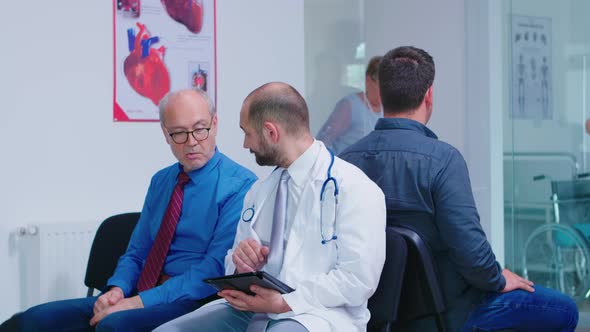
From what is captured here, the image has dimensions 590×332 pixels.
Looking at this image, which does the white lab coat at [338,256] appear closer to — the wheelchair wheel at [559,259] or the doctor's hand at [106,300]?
the doctor's hand at [106,300]

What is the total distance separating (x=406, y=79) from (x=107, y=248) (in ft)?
5.02

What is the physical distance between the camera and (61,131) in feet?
12.6

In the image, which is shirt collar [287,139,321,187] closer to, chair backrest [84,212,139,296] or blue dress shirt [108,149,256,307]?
blue dress shirt [108,149,256,307]

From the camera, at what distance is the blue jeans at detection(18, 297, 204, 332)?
→ 8.48 feet

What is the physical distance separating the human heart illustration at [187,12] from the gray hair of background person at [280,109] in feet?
6.12

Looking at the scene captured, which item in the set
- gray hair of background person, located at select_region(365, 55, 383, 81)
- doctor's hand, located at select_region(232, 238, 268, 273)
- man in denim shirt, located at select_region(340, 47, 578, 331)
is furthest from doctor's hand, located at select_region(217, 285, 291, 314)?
gray hair of background person, located at select_region(365, 55, 383, 81)

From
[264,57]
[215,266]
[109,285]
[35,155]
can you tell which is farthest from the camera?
[264,57]

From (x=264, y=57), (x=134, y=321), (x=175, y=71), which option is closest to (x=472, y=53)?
(x=264, y=57)

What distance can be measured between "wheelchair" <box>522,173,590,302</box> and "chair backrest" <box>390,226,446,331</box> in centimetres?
291

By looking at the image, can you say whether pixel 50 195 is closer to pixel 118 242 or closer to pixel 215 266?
pixel 118 242

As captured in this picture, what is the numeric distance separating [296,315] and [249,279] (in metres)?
0.18

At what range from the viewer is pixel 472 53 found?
5.57m

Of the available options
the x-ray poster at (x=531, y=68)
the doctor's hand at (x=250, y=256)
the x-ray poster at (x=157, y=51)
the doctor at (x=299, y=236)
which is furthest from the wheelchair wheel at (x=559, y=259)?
the doctor's hand at (x=250, y=256)

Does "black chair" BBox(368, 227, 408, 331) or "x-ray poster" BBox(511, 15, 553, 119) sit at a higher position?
"x-ray poster" BBox(511, 15, 553, 119)
